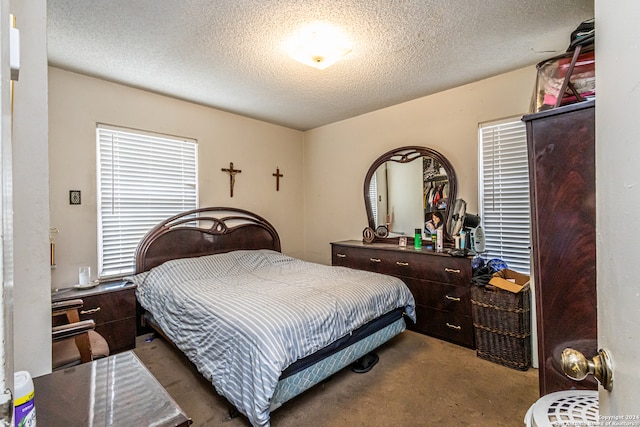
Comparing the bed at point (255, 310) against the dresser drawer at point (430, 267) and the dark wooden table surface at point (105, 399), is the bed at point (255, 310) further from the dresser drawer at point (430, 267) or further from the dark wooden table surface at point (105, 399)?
the dark wooden table surface at point (105, 399)

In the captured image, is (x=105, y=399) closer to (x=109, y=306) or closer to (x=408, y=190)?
(x=109, y=306)

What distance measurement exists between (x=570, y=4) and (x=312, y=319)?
2605 mm

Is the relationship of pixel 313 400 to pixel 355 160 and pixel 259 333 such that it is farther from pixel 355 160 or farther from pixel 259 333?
pixel 355 160

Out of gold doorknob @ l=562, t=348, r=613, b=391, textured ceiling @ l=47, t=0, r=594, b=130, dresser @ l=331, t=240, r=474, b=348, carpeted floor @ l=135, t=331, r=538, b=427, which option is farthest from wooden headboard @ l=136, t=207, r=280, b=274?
gold doorknob @ l=562, t=348, r=613, b=391

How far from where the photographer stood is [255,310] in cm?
198

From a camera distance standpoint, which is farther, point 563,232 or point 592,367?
point 563,232

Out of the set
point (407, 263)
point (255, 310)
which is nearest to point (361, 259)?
point (407, 263)

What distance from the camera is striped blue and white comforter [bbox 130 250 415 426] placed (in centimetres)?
170

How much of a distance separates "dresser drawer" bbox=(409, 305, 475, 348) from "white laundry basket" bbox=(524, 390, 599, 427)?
6.19 ft

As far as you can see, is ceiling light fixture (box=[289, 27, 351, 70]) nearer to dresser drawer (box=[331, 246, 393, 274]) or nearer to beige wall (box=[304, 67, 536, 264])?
beige wall (box=[304, 67, 536, 264])

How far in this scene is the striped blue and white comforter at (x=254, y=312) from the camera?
1.70m

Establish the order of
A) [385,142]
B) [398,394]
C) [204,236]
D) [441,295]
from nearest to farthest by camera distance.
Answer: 1. [398,394]
2. [441,295]
3. [204,236]
4. [385,142]

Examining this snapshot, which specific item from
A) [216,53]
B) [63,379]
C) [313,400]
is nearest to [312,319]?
[313,400]

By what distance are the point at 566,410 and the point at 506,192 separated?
7.88 feet
